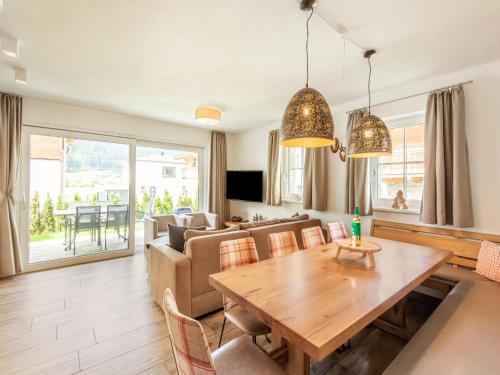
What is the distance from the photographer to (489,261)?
211cm

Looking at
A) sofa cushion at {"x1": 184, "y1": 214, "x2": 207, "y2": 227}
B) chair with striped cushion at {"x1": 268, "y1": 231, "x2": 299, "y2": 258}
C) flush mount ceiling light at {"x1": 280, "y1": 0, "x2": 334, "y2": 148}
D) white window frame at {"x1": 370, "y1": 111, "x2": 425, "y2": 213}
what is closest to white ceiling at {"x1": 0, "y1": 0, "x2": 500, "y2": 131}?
white window frame at {"x1": 370, "y1": 111, "x2": 425, "y2": 213}

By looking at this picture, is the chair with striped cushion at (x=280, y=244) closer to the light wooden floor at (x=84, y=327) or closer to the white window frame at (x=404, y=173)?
the light wooden floor at (x=84, y=327)

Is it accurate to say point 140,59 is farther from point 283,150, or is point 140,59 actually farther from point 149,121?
point 283,150

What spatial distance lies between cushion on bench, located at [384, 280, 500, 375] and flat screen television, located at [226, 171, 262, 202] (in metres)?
3.46

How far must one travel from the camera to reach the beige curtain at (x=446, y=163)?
2.42m

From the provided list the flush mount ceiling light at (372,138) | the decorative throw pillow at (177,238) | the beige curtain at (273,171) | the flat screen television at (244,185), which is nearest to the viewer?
the flush mount ceiling light at (372,138)

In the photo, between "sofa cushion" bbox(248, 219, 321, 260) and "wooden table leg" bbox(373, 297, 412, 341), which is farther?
"sofa cushion" bbox(248, 219, 321, 260)

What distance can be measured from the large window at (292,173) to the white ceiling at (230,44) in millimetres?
1354

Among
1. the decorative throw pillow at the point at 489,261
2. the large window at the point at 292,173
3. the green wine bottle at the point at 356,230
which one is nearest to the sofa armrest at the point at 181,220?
the large window at the point at 292,173

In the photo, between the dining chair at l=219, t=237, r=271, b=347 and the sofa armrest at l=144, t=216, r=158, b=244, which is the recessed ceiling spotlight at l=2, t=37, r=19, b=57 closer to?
the dining chair at l=219, t=237, r=271, b=347

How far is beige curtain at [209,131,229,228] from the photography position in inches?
209

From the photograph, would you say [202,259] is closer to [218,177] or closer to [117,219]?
[117,219]

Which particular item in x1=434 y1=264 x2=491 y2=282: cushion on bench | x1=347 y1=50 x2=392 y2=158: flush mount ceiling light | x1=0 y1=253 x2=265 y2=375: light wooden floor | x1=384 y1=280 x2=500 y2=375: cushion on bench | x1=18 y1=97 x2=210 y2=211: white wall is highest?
x1=18 y1=97 x2=210 y2=211: white wall

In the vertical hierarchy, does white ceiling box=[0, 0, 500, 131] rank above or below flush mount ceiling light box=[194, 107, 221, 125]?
above
